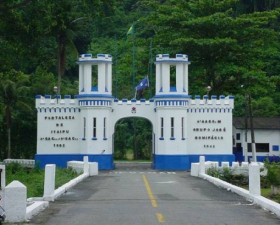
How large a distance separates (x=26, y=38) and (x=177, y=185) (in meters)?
12.0

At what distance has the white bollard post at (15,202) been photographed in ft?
48.3

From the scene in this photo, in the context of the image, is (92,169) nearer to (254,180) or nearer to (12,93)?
(254,180)

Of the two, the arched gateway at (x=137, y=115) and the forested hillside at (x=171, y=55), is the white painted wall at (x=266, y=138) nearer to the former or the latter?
the forested hillside at (x=171, y=55)

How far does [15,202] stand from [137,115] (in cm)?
3032

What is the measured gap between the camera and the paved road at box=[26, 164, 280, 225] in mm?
15508

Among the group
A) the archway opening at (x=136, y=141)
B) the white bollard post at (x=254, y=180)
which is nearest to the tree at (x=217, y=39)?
the archway opening at (x=136, y=141)

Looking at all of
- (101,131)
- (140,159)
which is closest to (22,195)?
(101,131)

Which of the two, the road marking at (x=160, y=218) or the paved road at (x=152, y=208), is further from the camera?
the paved road at (x=152, y=208)

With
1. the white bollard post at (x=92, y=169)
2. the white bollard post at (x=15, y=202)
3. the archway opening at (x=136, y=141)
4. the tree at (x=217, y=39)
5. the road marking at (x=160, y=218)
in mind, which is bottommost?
the road marking at (x=160, y=218)

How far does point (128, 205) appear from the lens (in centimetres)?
1888

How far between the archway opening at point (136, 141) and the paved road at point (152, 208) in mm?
40532

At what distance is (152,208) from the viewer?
1795cm

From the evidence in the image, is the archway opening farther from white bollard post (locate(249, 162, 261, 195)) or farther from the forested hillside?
white bollard post (locate(249, 162, 261, 195))

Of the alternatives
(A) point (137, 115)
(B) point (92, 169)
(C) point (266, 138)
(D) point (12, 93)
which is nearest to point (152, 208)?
(B) point (92, 169)
